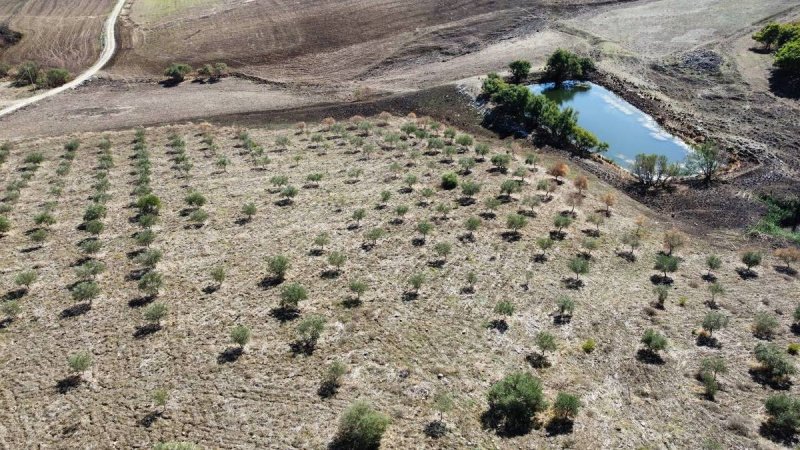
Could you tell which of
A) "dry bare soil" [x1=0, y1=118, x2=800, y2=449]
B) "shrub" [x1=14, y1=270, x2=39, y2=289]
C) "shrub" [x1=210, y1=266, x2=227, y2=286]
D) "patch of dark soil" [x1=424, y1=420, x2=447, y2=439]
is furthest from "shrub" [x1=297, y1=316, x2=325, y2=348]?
"shrub" [x1=14, y1=270, x2=39, y2=289]

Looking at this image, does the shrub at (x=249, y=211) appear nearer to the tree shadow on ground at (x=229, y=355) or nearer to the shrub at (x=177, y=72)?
the tree shadow on ground at (x=229, y=355)

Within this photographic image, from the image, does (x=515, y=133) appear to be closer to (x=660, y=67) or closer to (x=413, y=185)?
(x=413, y=185)

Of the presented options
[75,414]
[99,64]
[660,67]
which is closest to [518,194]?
[75,414]

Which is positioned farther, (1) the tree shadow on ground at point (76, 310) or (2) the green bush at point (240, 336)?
(1) the tree shadow on ground at point (76, 310)

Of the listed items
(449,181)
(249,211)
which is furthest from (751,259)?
(249,211)

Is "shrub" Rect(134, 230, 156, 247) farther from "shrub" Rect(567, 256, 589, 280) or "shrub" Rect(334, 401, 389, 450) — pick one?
"shrub" Rect(567, 256, 589, 280)

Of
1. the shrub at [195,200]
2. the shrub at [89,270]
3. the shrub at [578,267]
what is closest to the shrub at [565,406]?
the shrub at [578,267]
